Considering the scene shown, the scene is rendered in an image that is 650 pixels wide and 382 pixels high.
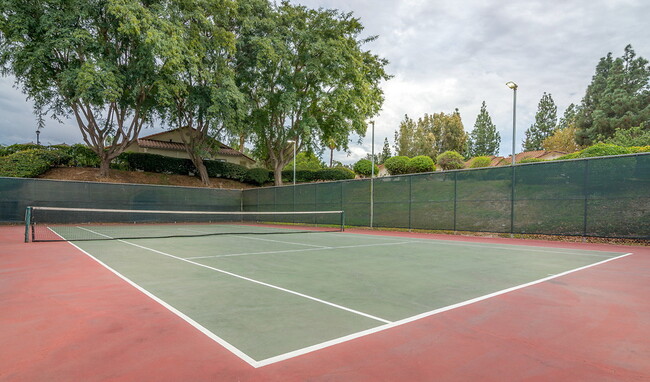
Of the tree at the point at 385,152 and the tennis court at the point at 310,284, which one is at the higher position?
the tree at the point at 385,152

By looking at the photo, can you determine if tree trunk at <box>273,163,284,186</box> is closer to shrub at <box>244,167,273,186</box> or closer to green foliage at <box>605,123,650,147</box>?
shrub at <box>244,167,273,186</box>

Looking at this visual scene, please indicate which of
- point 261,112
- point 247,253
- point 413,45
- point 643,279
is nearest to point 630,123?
point 413,45

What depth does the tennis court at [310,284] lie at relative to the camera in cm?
286

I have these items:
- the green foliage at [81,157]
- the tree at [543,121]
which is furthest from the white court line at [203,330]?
the tree at [543,121]

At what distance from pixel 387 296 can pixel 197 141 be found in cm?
2632

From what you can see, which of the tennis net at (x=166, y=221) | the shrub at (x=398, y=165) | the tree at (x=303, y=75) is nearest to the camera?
the tennis net at (x=166, y=221)

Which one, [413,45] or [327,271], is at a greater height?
[413,45]

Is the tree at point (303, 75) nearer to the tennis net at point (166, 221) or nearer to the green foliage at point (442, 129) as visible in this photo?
the tennis net at point (166, 221)

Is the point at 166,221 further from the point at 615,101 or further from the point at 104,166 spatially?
the point at 615,101

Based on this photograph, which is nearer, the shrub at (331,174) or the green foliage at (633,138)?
the green foliage at (633,138)

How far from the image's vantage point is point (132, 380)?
6.77ft

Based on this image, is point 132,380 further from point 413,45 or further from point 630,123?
point 630,123

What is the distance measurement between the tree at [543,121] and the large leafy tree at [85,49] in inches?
2598

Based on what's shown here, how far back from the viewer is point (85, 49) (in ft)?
64.3
